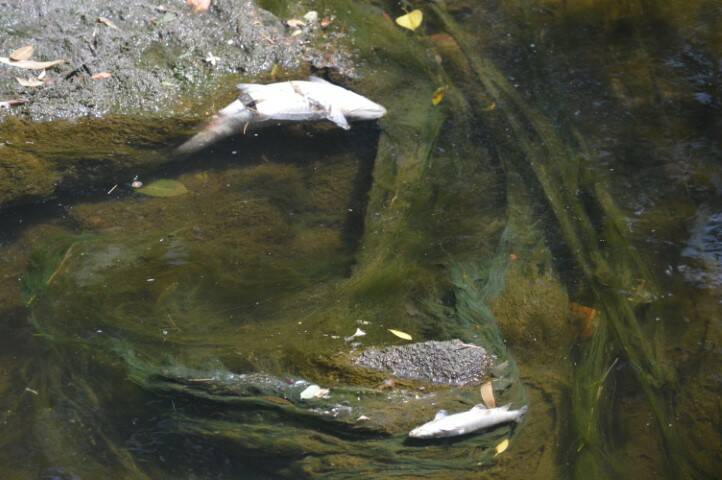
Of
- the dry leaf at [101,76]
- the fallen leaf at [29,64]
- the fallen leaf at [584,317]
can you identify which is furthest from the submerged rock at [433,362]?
the fallen leaf at [29,64]

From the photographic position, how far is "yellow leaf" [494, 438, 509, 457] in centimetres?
262

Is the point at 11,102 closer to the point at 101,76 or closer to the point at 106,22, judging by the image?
the point at 101,76

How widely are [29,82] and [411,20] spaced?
221 centimetres

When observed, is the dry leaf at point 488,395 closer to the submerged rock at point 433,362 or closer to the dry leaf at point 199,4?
the submerged rock at point 433,362

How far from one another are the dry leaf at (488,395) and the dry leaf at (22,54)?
9.40ft

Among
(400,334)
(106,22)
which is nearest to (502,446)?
(400,334)

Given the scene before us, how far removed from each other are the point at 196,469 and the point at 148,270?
3.11 feet

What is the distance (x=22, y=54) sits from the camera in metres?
3.73

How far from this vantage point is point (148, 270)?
3178mm

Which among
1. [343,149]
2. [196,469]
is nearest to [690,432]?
[196,469]

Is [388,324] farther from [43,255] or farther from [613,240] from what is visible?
[43,255]

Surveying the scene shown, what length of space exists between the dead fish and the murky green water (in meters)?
0.09

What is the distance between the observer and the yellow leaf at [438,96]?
3885mm

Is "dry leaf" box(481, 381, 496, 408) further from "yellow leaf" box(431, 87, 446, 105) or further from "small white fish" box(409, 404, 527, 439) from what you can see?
"yellow leaf" box(431, 87, 446, 105)
